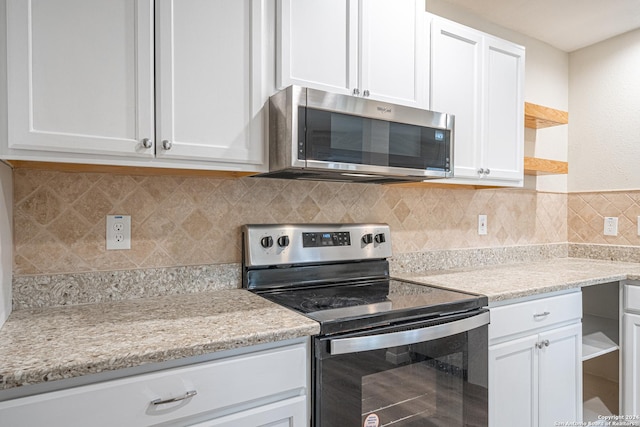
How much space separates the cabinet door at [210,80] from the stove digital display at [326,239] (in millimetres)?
484

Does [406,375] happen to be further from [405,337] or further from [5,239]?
[5,239]

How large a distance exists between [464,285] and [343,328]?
0.82 m

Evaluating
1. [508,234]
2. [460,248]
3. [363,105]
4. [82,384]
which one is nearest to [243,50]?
[363,105]

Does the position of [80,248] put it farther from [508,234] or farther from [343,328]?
[508,234]

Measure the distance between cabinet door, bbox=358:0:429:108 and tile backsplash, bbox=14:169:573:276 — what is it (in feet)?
1.66

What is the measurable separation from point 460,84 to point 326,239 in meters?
1.00

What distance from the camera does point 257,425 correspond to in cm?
111

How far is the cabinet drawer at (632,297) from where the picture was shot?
6.88ft

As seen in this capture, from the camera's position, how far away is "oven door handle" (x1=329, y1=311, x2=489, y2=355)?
3.98ft

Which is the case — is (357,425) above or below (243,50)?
below

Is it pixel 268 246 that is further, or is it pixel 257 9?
pixel 268 246

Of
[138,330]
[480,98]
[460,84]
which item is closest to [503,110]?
[480,98]

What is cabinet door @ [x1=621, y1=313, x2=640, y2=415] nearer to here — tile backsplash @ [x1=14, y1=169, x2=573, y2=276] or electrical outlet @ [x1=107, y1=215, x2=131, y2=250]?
tile backsplash @ [x1=14, y1=169, x2=573, y2=276]

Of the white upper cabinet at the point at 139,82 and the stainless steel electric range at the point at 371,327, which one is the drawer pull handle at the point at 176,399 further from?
the white upper cabinet at the point at 139,82
